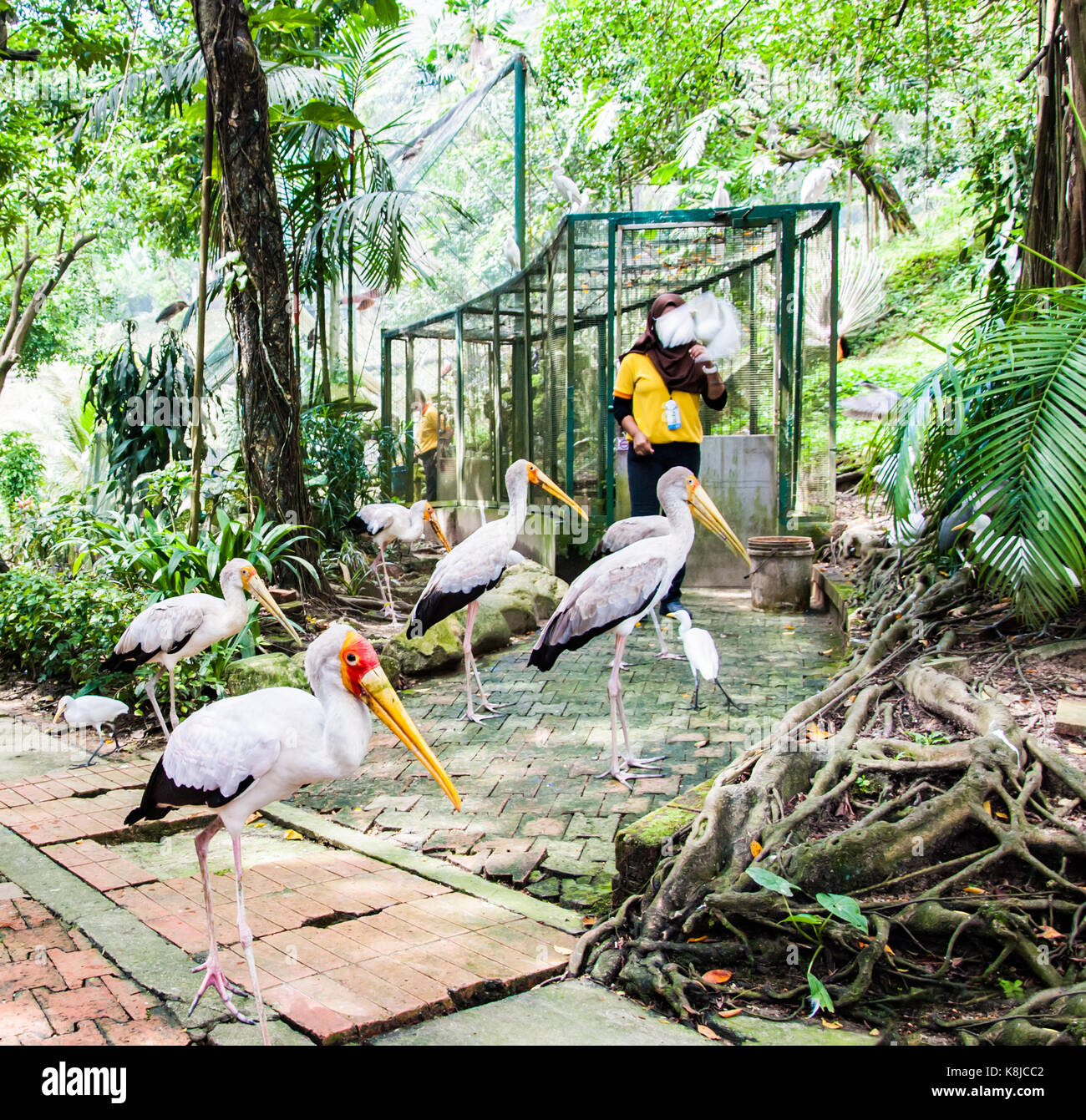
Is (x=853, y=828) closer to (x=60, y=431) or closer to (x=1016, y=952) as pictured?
(x=1016, y=952)

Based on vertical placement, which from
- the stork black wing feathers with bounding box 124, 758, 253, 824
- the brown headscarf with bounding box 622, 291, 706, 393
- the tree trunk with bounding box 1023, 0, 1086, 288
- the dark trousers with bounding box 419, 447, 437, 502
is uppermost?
the tree trunk with bounding box 1023, 0, 1086, 288

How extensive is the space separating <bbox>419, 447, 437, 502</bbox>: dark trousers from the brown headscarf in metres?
5.54

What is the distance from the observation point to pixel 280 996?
2.63 m

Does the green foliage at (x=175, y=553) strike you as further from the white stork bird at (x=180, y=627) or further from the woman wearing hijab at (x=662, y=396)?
the woman wearing hijab at (x=662, y=396)

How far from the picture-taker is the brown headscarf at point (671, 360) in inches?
271

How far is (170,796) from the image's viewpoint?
2.71 m

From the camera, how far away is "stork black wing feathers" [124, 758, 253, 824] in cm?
259

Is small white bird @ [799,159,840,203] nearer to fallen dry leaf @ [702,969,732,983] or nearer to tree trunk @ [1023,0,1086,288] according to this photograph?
tree trunk @ [1023,0,1086,288]

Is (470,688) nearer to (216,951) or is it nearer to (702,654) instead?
(702,654)

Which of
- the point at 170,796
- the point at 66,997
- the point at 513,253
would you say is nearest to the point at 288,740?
the point at 170,796

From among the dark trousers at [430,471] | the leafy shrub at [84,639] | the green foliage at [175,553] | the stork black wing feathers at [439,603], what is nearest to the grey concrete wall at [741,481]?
the green foliage at [175,553]

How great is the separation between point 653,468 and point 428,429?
5805 millimetres

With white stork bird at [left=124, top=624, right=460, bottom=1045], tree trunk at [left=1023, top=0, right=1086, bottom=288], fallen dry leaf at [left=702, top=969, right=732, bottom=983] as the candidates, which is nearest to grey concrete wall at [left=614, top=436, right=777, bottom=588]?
tree trunk at [left=1023, top=0, right=1086, bottom=288]
